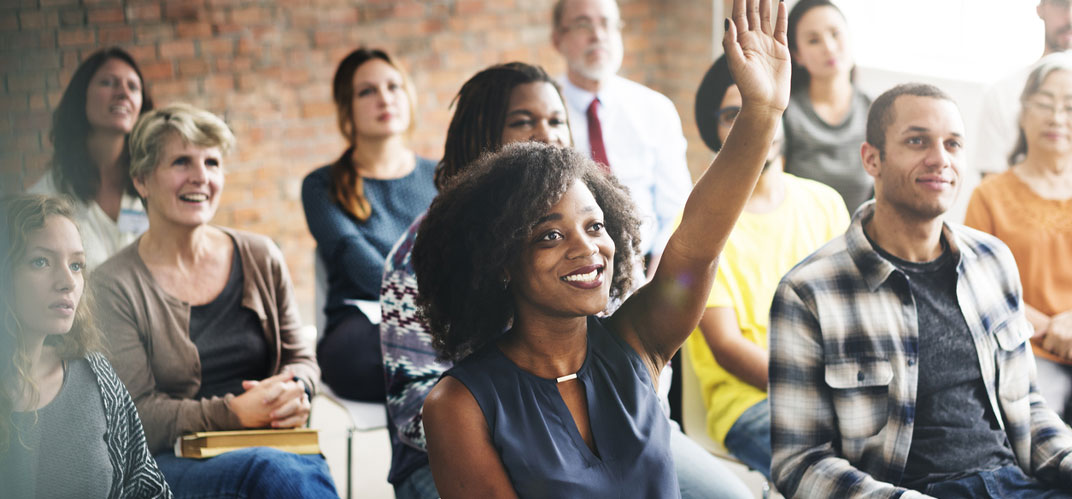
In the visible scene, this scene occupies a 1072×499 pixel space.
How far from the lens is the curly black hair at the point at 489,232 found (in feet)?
5.11

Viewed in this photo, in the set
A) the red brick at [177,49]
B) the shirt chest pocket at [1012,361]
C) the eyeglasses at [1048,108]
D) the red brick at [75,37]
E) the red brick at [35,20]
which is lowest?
the shirt chest pocket at [1012,361]

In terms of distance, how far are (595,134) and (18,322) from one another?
1897 mm

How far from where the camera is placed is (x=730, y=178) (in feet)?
5.21

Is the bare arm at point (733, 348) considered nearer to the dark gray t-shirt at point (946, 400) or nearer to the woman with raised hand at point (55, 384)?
the dark gray t-shirt at point (946, 400)

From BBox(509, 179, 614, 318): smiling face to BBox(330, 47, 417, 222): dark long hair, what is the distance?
61.2 inches

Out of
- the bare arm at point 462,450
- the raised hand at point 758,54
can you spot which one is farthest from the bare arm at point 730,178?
the bare arm at point 462,450

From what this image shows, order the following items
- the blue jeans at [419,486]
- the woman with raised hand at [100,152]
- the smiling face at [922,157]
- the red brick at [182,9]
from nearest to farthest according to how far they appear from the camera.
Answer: the blue jeans at [419,486]
the smiling face at [922,157]
the woman with raised hand at [100,152]
the red brick at [182,9]

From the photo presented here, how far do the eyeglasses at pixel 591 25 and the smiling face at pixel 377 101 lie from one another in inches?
24.3

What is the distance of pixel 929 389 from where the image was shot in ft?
6.90

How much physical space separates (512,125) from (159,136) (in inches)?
35.4

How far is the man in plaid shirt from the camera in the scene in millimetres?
2078

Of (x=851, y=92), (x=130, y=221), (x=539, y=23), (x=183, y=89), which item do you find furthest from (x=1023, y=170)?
(x=183, y=89)

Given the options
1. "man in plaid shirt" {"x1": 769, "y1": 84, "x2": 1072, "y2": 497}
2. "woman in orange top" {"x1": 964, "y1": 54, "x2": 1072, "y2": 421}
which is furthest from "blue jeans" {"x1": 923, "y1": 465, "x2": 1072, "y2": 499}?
"woman in orange top" {"x1": 964, "y1": 54, "x2": 1072, "y2": 421}

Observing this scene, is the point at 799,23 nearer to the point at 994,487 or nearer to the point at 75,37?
the point at 994,487
